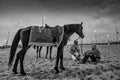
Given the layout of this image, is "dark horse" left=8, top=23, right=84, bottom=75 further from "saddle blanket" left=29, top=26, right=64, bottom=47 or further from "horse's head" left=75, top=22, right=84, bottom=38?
"saddle blanket" left=29, top=26, right=64, bottom=47

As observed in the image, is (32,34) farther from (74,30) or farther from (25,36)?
(74,30)

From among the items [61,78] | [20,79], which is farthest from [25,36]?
[61,78]

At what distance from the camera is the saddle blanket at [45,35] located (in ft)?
15.8

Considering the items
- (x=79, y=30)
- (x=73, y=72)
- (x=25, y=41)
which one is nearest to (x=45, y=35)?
(x=25, y=41)

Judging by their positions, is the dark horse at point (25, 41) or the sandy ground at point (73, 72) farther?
the dark horse at point (25, 41)

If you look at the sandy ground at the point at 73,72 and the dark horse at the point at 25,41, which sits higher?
the dark horse at the point at 25,41

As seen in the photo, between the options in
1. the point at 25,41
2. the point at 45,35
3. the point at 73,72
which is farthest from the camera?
the point at 45,35

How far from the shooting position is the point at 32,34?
4.77m

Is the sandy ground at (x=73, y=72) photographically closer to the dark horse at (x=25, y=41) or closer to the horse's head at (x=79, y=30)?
the dark horse at (x=25, y=41)

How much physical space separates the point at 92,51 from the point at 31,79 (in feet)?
14.1

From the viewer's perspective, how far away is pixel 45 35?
496 cm

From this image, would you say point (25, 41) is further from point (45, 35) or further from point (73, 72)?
point (73, 72)

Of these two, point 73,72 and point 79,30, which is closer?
point 73,72

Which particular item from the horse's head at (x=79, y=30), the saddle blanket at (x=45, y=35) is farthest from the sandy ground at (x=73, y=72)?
the horse's head at (x=79, y=30)
